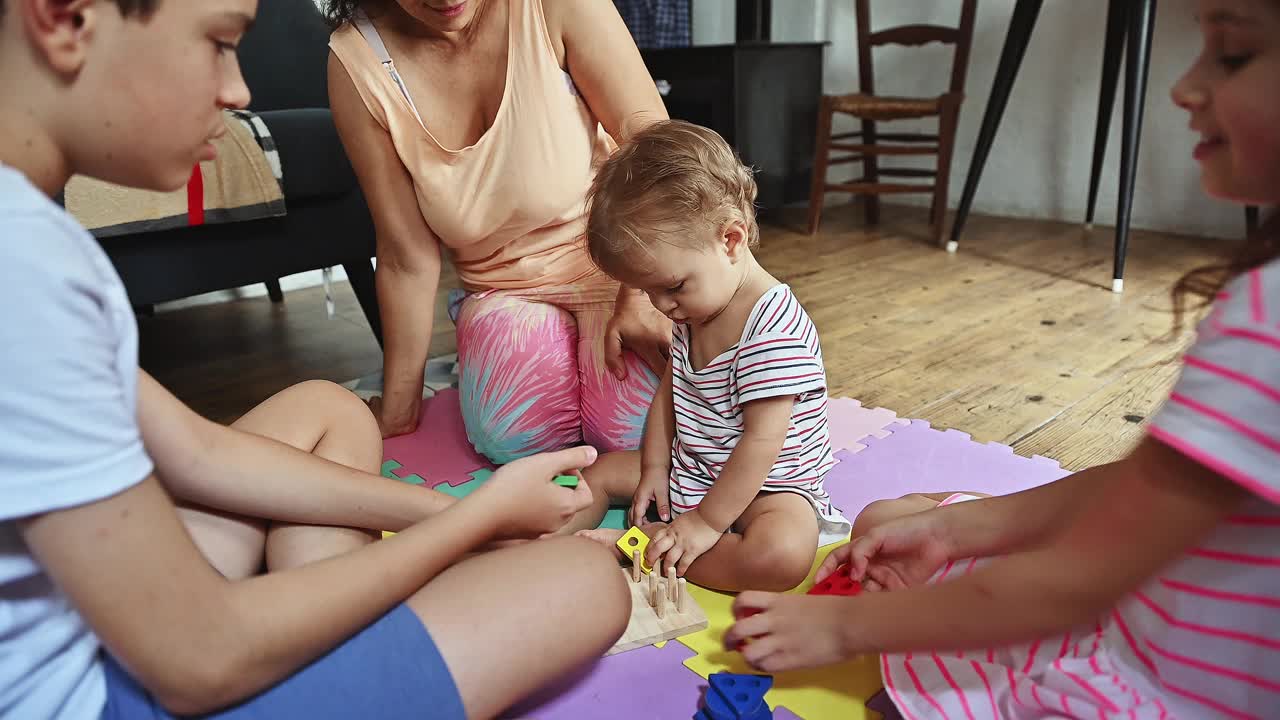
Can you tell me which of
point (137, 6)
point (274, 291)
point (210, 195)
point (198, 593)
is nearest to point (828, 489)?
point (198, 593)

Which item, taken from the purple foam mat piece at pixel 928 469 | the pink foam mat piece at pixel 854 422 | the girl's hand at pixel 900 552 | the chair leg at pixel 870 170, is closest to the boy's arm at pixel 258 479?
the girl's hand at pixel 900 552

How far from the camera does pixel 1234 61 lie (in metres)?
0.47

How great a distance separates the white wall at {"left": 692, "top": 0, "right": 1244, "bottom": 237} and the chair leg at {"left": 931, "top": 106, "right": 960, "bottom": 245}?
0.40m

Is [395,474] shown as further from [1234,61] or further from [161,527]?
[1234,61]

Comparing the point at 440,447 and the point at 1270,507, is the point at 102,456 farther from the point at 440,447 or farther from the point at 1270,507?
the point at 440,447

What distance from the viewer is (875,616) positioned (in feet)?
2.03

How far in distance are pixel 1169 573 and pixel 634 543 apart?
56 centimetres

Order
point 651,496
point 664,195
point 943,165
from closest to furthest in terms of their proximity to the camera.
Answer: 1. point 664,195
2. point 651,496
3. point 943,165

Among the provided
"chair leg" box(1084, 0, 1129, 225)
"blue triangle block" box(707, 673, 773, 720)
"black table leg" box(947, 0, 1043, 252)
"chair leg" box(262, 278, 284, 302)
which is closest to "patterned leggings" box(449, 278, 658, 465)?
"blue triangle block" box(707, 673, 773, 720)

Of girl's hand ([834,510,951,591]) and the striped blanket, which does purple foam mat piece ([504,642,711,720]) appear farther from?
the striped blanket

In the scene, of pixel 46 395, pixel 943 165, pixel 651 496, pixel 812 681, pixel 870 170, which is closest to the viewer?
pixel 46 395

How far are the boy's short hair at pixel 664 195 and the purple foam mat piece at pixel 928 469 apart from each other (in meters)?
0.41

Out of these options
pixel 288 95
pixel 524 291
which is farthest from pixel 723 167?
pixel 288 95

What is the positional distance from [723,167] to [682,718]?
0.54 meters
